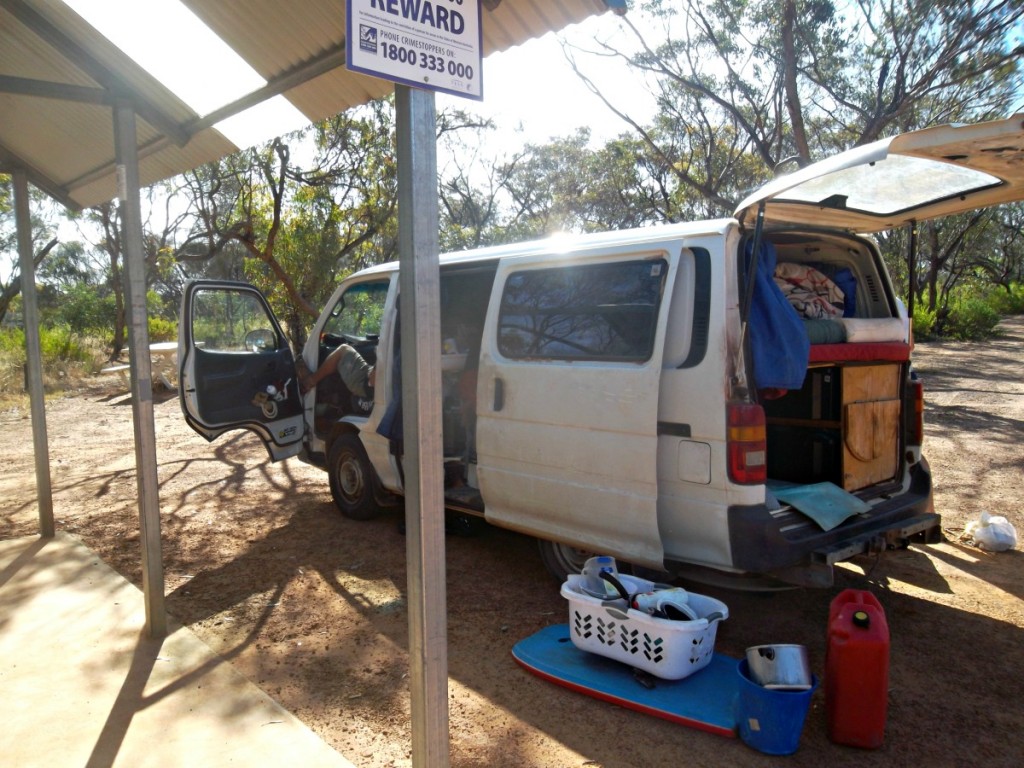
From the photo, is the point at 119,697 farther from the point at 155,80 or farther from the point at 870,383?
the point at 870,383

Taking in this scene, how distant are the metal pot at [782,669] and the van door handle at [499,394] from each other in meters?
2.06

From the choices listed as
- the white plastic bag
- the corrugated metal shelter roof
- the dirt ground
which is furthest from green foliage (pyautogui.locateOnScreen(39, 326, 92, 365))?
the white plastic bag

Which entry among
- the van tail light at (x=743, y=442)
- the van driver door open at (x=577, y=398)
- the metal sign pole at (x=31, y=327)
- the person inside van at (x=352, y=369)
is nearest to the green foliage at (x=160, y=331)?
the metal sign pole at (x=31, y=327)

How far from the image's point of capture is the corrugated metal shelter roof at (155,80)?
3324mm

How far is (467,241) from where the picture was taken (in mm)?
23844

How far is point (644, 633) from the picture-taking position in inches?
139

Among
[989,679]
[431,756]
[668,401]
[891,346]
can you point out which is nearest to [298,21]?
[668,401]

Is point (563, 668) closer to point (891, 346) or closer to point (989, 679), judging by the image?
point (989, 679)

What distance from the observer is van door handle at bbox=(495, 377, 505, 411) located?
4.64 meters

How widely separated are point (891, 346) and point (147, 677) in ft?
14.0

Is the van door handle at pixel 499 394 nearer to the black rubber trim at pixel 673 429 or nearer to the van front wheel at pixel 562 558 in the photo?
the van front wheel at pixel 562 558

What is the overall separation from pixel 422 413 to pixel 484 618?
251 cm

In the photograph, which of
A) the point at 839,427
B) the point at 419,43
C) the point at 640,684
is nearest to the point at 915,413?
the point at 839,427

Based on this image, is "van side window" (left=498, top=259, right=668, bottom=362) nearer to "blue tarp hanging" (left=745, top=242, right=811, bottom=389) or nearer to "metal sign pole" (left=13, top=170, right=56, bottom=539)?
"blue tarp hanging" (left=745, top=242, right=811, bottom=389)
